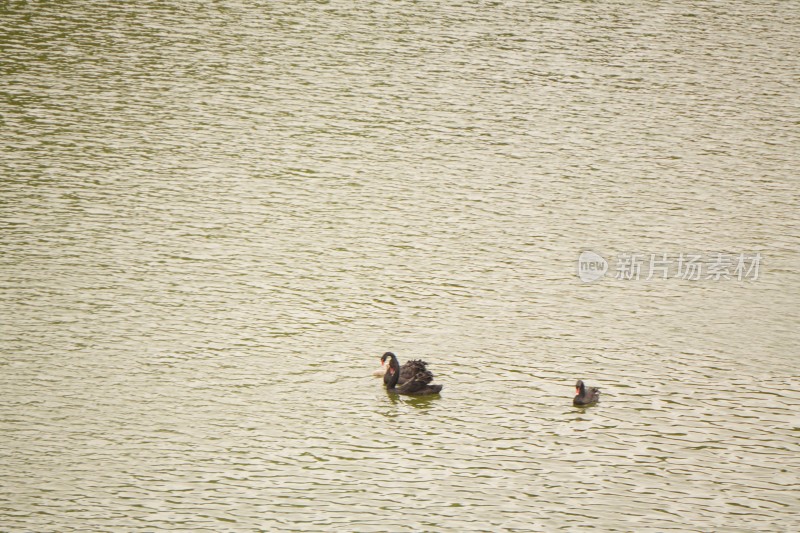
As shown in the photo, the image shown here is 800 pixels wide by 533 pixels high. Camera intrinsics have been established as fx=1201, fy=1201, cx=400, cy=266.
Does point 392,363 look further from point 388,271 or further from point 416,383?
point 388,271

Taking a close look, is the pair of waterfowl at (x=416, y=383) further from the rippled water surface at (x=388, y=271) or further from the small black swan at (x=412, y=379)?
the rippled water surface at (x=388, y=271)

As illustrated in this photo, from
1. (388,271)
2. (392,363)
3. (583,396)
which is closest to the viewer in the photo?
(583,396)

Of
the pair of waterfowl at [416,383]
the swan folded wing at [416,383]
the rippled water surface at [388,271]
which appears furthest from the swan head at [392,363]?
the rippled water surface at [388,271]

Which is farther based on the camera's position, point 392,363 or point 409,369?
point 392,363

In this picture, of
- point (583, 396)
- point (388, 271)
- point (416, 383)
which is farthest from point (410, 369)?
point (388, 271)

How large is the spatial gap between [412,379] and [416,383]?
6cm

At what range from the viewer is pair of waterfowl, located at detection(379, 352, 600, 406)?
12078 mm

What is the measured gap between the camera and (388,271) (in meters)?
15.4

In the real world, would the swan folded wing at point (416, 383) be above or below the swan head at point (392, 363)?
below

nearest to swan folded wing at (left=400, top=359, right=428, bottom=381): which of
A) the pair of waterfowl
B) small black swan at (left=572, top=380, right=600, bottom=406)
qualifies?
the pair of waterfowl

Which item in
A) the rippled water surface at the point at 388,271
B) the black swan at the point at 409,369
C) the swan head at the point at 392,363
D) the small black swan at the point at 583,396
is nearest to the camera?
the rippled water surface at the point at 388,271

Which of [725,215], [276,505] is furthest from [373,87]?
[276,505]

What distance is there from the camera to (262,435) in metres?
11.4

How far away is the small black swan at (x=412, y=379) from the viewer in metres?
12.1
